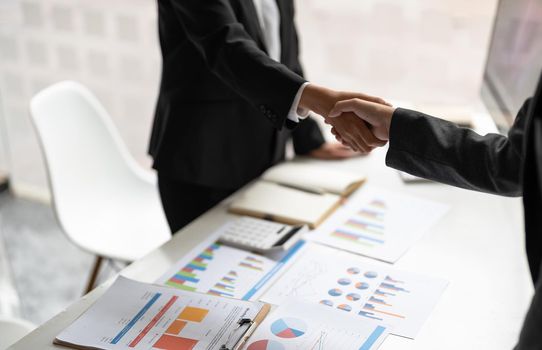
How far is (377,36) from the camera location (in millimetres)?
2512

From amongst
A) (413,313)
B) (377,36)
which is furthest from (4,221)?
(413,313)

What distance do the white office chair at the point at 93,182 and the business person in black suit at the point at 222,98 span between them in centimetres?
27

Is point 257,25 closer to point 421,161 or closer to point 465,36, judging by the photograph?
point 421,161

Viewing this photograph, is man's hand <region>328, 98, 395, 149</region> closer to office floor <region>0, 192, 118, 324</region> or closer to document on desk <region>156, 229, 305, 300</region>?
document on desk <region>156, 229, 305, 300</region>

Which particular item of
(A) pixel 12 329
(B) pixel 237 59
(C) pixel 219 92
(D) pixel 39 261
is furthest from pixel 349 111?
(D) pixel 39 261

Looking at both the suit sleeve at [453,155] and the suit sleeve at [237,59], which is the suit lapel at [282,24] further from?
the suit sleeve at [453,155]

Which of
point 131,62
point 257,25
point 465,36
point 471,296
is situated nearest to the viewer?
point 471,296

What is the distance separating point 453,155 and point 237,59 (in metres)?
0.54

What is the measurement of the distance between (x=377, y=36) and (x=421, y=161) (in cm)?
137

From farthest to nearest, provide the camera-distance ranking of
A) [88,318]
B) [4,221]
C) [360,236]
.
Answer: [4,221] < [360,236] < [88,318]

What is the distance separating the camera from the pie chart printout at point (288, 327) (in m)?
1.16

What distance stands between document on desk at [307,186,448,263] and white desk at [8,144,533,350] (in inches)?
1.2

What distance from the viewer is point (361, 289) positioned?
1.31 metres

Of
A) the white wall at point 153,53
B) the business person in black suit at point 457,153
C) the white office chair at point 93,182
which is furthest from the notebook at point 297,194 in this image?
the white wall at point 153,53
